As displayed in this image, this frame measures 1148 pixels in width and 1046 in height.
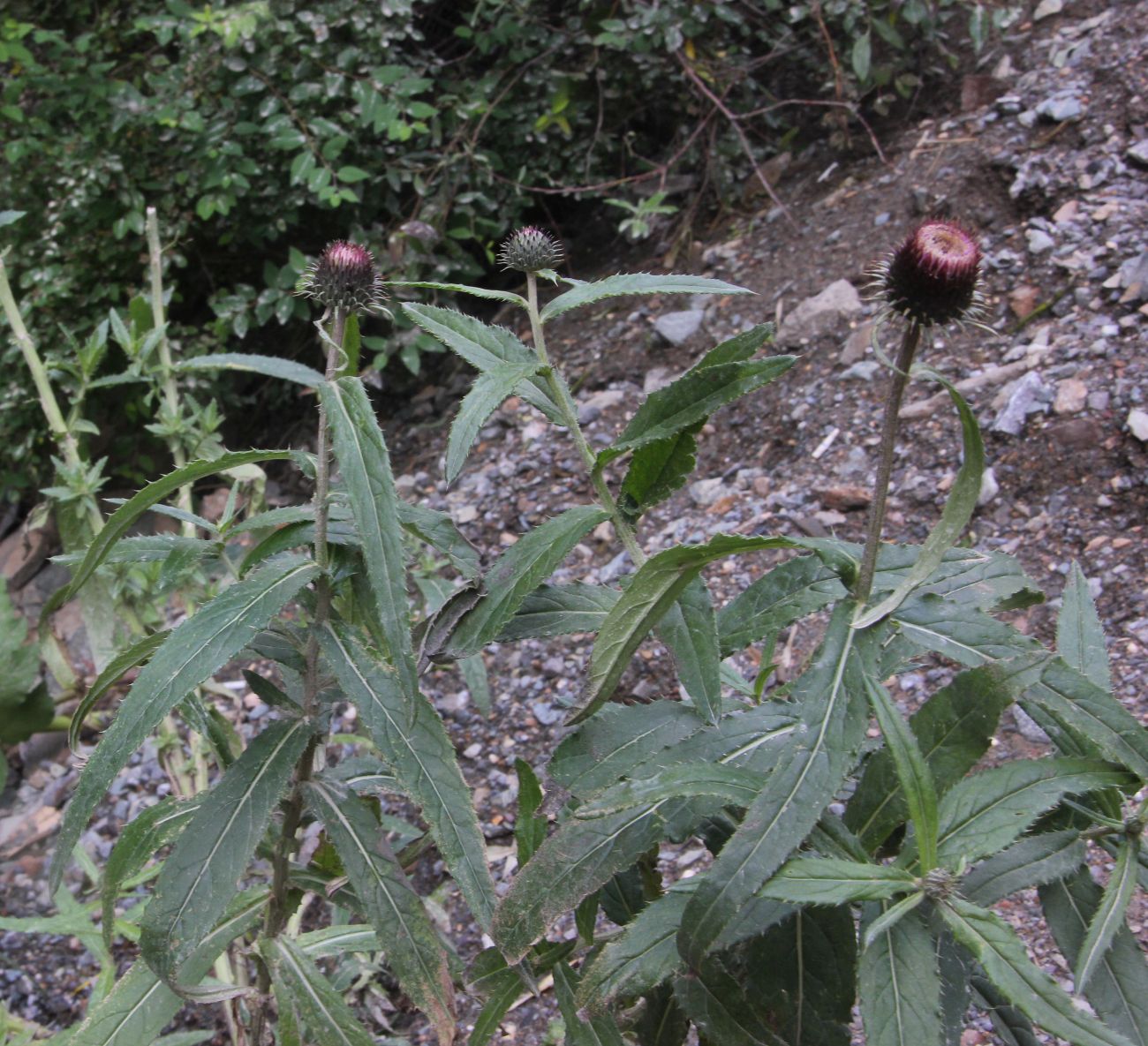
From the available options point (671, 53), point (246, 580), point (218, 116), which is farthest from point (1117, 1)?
point (246, 580)

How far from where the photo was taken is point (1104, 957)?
46.7 inches

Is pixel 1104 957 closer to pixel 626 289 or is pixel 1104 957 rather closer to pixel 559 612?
pixel 559 612

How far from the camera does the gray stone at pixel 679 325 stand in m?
3.60

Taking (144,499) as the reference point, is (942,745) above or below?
below

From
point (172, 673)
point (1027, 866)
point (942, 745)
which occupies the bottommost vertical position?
point (1027, 866)

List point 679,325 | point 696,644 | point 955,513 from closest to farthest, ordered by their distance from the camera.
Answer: point 955,513, point 696,644, point 679,325

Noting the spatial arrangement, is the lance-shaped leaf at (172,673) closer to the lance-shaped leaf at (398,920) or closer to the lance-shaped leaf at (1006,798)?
the lance-shaped leaf at (398,920)

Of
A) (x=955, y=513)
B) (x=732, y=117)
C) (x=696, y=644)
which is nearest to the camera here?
(x=955, y=513)

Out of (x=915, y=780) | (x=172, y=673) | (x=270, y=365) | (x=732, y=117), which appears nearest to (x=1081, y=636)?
(x=915, y=780)

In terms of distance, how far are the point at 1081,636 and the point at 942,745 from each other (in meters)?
0.29

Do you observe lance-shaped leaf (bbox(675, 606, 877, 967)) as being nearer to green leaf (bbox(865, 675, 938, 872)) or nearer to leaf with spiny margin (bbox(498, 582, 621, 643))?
green leaf (bbox(865, 675, 938, 872))

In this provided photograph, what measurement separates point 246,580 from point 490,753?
1.48 m

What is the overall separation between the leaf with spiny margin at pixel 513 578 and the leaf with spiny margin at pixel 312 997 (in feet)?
1.98

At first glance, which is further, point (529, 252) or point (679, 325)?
point (679, 325)
